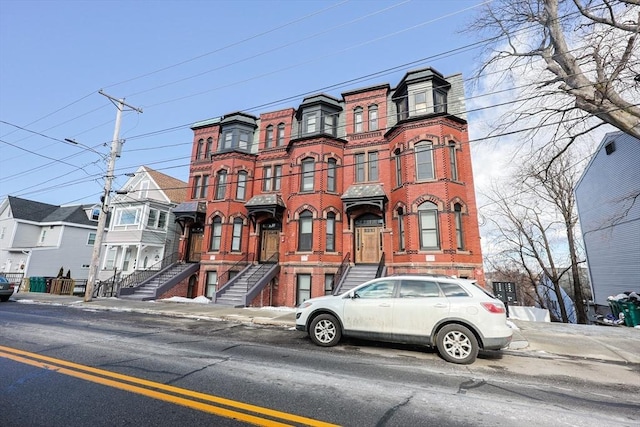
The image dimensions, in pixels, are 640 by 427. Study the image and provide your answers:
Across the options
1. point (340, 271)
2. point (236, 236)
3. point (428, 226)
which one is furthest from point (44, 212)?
point (428, 226)

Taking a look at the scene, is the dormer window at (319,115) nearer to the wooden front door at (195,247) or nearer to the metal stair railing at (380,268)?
the metal stair railing at (380,268)

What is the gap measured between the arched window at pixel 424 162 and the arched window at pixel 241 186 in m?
11.8

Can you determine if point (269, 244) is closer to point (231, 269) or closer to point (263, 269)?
point (263, 269)

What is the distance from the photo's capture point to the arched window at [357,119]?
1816 cm

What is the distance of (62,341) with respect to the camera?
6.86 meters

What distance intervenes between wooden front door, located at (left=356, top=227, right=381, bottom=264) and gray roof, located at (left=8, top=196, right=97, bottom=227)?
1330 inches

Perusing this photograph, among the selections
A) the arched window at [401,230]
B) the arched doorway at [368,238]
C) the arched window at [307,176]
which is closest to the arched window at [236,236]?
the arched window at [307,176]

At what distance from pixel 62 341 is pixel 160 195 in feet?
72.4

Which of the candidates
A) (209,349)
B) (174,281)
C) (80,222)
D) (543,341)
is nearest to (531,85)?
(543,341)

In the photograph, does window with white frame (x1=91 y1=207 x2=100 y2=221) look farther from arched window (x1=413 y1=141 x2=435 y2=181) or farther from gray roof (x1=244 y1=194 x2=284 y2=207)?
arched window (x1=413 y1=141 x2=435 y2=181)

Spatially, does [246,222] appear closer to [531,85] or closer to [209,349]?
[209,349]

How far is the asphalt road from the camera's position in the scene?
3.36m

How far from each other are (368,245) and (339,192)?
12.2 feet

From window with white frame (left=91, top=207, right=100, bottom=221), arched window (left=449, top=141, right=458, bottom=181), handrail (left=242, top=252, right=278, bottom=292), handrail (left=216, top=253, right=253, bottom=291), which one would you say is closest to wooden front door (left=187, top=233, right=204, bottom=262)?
handrail (left=216, top=253, right=253, bottom=291)
